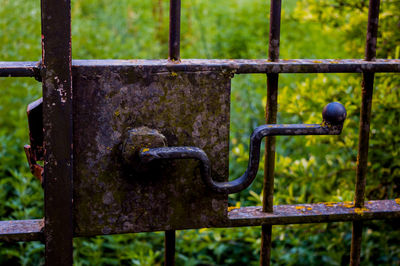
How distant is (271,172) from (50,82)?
20.6 inches

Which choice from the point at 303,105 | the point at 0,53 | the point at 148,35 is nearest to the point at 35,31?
the point at 0,53

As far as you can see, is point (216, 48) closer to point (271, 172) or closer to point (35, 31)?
point (35, 31)

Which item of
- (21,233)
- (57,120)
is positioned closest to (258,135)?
(57,120)

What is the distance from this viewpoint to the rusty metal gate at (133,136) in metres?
0.94

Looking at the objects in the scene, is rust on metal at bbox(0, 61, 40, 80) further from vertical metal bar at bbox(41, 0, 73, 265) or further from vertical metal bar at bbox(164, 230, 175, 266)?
vertical metal bar at bbox(164, 230, 175, 266)

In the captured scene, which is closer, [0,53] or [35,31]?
[0,53]

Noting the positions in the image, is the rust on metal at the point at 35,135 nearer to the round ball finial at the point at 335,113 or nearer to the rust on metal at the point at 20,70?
the rust on metal at the point at 20,70

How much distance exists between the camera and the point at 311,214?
1.13 metres

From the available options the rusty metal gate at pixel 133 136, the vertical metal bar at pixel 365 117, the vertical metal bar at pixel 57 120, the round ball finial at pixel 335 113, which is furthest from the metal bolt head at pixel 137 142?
the vertical metal bar at pixel 365 117

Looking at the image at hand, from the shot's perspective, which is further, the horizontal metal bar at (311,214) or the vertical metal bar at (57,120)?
the horizontal metal bar at (311,214)

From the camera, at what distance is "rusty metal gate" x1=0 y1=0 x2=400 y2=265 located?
0.94m

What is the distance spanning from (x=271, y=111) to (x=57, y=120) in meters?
0.46

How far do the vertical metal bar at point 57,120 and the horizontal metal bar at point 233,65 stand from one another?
0.03m

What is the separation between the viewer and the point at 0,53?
2996mm
